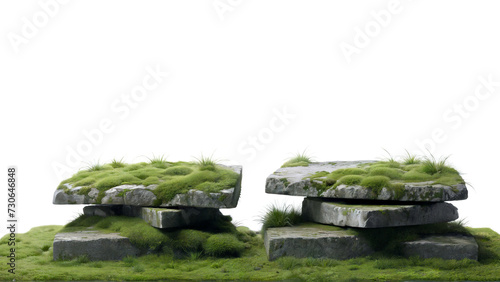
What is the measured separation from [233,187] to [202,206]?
0.66m

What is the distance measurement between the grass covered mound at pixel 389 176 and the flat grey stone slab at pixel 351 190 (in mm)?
83

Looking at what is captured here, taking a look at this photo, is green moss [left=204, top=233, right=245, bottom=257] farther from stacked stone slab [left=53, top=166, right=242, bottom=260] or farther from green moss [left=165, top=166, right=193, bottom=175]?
green moss [left=165, top=166, right=193, bottom=175]

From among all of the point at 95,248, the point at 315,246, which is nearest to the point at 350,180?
the point at 315,246

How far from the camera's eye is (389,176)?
31.8 feet

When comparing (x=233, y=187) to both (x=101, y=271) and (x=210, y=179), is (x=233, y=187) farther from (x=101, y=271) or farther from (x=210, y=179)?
(x=101, y=271)

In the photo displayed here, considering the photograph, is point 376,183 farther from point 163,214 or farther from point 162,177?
point 162,177

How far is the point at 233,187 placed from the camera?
9.53 metres

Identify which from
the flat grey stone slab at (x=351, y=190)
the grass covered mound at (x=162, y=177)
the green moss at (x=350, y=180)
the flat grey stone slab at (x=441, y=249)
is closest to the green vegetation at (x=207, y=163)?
the grass covered mound at (x=162, y=177)

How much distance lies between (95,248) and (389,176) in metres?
5.24

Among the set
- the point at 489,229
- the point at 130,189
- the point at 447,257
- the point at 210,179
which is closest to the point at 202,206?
the point at 210,179

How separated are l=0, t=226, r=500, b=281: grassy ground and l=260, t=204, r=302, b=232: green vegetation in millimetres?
761

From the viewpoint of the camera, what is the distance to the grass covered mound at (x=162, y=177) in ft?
31.3

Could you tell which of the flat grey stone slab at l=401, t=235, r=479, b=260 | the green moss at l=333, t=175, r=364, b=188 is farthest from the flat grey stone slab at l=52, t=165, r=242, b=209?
the flat grey stone slab at l=401, t=235, r=479, b=260

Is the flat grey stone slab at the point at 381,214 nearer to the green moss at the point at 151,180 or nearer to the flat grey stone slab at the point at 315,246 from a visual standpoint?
the flat grey stone slab at the point at 315,246
